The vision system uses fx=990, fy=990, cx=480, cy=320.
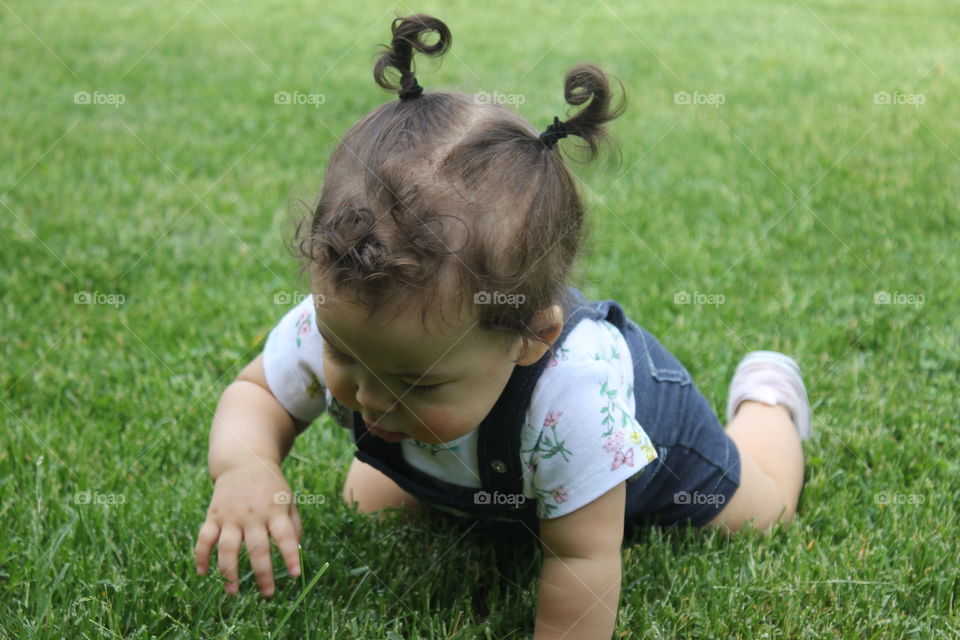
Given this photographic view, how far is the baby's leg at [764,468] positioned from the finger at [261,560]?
1054mm

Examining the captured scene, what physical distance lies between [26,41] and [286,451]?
237 inches

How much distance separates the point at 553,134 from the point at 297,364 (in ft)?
2.36

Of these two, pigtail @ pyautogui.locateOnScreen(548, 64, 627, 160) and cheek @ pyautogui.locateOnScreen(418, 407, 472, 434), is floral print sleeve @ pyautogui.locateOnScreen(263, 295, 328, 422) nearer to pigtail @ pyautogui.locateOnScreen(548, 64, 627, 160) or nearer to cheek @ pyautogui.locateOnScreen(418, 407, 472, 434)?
cheek @ pyautogui.locateOnScreen(418, 407, 472, 434)

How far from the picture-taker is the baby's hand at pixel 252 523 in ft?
5.65

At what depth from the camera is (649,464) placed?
208cm

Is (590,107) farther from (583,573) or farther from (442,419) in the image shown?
(583,573)

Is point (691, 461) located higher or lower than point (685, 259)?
lower

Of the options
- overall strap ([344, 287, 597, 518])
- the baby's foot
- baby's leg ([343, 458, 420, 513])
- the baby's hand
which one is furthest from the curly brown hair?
the baby's foot

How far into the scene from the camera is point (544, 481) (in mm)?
1823

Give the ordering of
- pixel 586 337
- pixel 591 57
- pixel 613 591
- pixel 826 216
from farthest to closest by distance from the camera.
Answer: pixel 591 57 → pixel 826 216 → pixel 586 337 → pixel 613 591

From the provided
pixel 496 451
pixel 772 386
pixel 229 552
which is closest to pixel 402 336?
pixel 496 451

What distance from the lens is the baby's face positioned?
1565 millimetres

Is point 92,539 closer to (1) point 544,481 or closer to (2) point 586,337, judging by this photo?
(1) point 544,481

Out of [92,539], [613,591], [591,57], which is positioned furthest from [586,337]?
[591,57]
